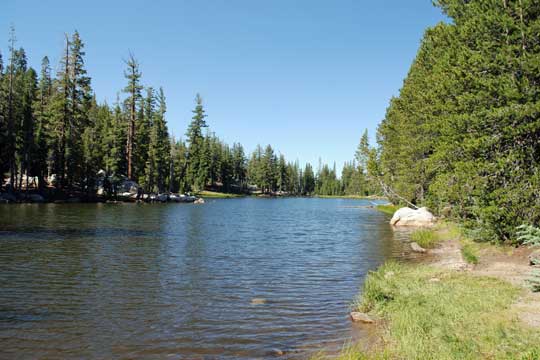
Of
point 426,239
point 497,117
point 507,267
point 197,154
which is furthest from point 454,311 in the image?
point 197,154

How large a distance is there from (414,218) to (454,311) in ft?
92.1

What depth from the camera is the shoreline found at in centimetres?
743

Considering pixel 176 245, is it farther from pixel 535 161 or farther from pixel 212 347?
pixel 535 161

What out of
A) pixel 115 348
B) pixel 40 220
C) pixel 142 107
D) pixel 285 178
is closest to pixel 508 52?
pixel 115 348

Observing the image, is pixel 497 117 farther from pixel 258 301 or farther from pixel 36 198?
pixel 36 198

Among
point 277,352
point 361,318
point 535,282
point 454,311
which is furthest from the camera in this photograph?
point 361,318

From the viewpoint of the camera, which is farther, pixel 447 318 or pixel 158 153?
pixel 158 153

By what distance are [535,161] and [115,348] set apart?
53.2ft

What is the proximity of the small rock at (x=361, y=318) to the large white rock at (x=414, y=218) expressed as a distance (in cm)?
2574

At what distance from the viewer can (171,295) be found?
521 inches

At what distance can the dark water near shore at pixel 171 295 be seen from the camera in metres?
9.18

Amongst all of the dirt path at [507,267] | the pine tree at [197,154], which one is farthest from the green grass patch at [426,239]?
the pine tree at [197,154]

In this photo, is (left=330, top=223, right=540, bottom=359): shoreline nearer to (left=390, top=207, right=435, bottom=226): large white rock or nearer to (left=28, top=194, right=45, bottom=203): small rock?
(left=390, top=207, right=435, bottom=226): large white rock

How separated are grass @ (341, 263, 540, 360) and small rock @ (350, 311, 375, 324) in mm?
345
